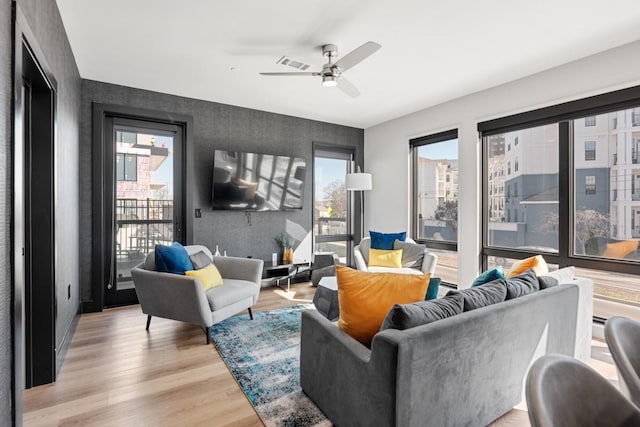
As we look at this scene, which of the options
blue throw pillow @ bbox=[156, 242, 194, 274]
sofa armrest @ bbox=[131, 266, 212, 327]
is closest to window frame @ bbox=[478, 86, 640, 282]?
sofa armrest @ bbox=[131, 266, 212, 327]

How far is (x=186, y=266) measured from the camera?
10.00 ft

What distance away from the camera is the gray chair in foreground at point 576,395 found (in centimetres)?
84

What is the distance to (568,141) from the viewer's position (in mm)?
3346

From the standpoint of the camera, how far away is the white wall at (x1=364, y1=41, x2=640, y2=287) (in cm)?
300

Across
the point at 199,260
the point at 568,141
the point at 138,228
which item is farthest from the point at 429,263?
the point at 138,228

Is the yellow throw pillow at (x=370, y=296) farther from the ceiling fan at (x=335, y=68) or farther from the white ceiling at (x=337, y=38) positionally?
the white ceiling at (x=337, y=38)

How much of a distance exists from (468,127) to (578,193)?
1.45 metres

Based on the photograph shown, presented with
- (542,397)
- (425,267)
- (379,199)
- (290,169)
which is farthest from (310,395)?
(379,199)

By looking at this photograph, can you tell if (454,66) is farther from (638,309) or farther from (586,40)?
(638,309)

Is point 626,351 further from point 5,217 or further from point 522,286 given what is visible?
point 5,217

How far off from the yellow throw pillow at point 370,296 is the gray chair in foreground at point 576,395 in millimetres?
851

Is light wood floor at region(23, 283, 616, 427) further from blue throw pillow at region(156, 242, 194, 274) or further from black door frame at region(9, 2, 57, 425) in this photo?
blue throw pillow at region(156, 242, 194, 274)

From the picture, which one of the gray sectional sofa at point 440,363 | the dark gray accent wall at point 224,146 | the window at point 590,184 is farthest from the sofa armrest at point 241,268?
the window at point 590,184

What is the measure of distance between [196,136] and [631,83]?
Result: 4565 mm
